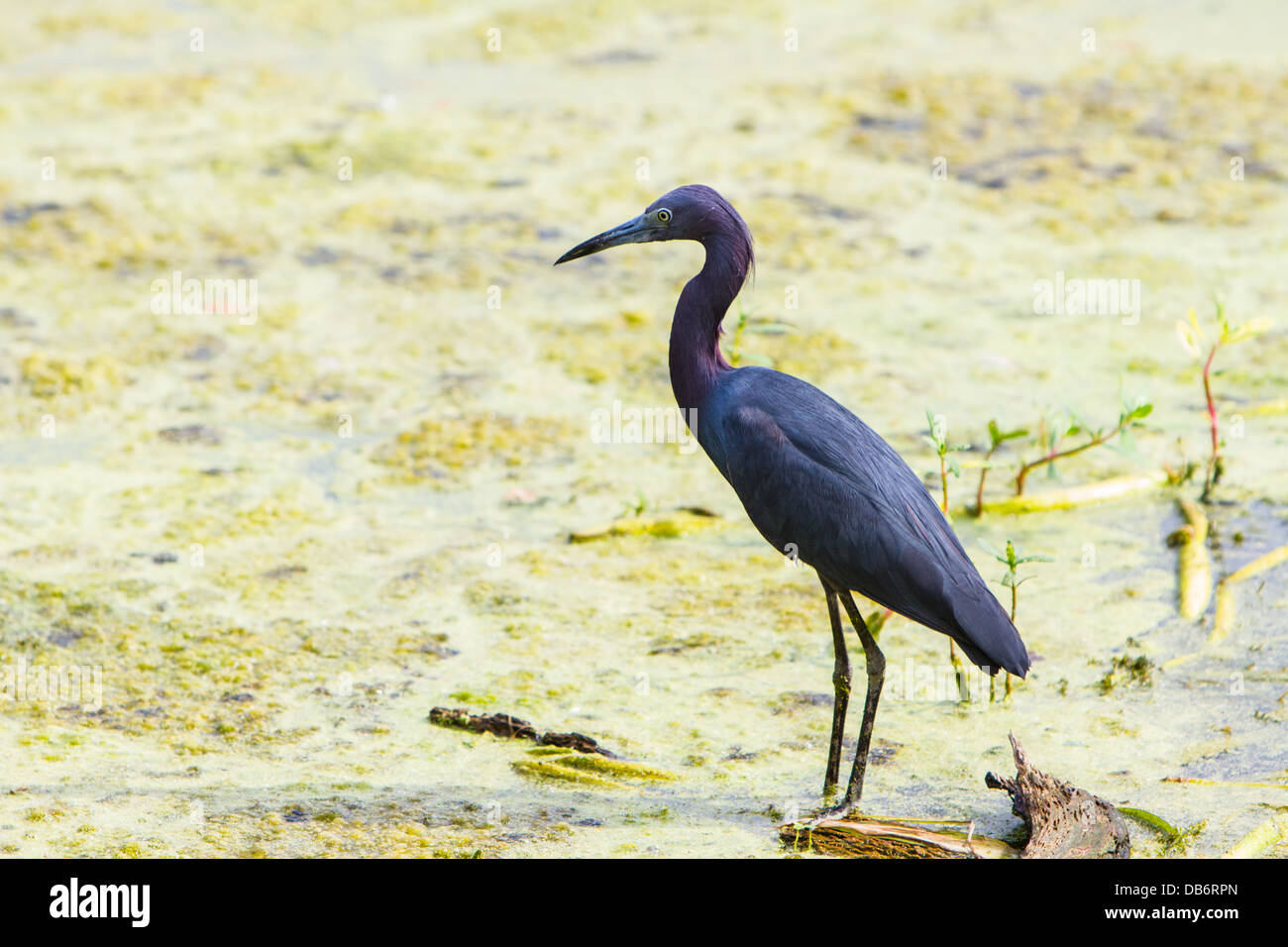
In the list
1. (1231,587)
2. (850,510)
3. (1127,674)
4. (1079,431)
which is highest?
(1079,431)

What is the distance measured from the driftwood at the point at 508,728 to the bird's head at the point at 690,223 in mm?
1293

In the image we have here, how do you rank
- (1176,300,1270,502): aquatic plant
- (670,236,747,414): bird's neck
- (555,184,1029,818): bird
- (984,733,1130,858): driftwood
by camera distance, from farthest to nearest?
(1176,300,1270,502): aquatic plant → (670,236,747,414): bird's neck → (555,184,1029,818): bird → (984,733,1130,858): driftwood

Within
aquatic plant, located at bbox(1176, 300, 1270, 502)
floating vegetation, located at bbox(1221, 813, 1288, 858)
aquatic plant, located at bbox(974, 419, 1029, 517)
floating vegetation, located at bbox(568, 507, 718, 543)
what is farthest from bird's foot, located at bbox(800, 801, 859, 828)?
aquatic plant, located at bbox(1176, 300, 1270, 502)

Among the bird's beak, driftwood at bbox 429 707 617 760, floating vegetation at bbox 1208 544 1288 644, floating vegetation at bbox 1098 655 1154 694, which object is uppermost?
the bird's beak

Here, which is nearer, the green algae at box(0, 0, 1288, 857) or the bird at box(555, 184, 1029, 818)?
the bird at box(555, 184, 1029, 818)

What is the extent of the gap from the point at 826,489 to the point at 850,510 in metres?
0.09

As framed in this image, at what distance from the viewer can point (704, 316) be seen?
4.27 metres

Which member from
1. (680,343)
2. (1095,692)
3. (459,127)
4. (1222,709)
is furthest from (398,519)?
(459,127)

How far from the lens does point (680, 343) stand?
14.0ft

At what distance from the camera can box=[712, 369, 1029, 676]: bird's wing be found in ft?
12.5

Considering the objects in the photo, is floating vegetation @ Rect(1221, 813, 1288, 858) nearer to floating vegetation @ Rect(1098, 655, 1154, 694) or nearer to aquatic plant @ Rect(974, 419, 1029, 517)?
floating vegetation @ Rect(1098, 655, 1154, 694)

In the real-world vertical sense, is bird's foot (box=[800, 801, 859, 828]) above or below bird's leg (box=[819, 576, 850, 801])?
below

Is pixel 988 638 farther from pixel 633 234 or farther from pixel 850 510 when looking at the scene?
pixel 633 234

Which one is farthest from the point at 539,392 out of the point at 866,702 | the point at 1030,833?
the point at 1030,833
